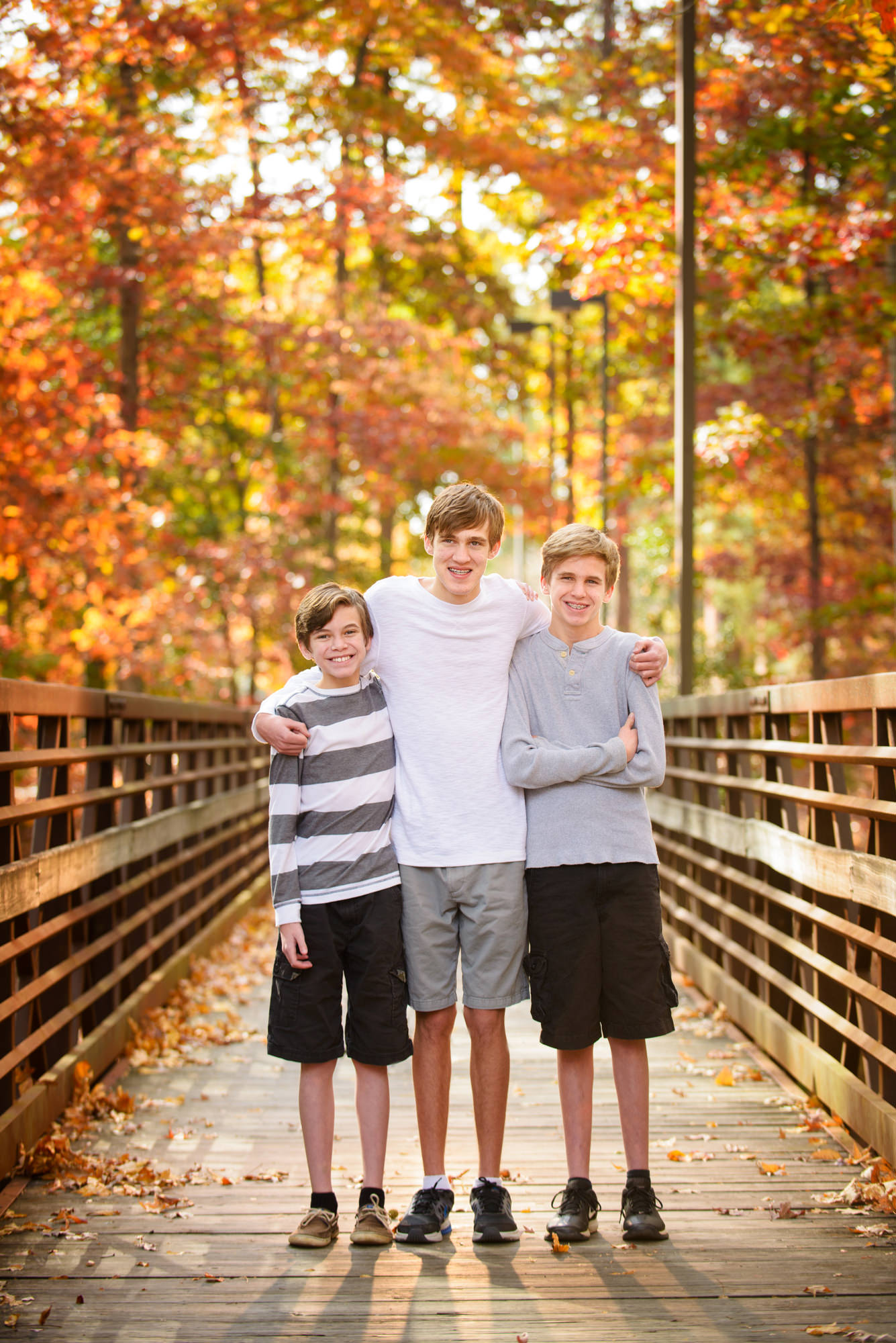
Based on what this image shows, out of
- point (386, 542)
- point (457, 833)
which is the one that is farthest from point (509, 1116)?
point (386, 542)

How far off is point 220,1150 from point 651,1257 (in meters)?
1.65

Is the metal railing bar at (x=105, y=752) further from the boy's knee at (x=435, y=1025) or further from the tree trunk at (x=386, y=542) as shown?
the tree trunk at (x=386, y=542)

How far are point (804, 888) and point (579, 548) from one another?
2100 millimetres

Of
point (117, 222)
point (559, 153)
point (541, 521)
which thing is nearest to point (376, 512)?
point (541, 521)

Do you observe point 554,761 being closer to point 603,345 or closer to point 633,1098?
point 633,1098

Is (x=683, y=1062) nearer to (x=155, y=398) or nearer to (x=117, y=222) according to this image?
(x=117, y=222)

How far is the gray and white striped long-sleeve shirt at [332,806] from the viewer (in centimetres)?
360

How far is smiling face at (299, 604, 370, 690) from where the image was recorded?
366cm

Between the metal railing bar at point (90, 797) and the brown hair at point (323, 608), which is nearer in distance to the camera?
the brown hair at point (323, 608)

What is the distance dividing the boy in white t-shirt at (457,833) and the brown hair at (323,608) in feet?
0.37

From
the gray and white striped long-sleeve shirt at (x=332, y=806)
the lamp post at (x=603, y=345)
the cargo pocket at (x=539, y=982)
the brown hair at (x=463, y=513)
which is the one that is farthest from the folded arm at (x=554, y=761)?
the lamp post at (x=603, y=345)

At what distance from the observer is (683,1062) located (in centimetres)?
569

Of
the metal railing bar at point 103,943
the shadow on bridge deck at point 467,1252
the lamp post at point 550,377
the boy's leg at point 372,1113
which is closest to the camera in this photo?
the shadow on bridge deck at point 467,1252

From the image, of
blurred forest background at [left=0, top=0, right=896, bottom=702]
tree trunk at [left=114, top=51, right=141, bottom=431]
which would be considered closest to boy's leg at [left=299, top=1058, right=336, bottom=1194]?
blurred forest background at [left=0, top=0, right=896, bottom=702]
